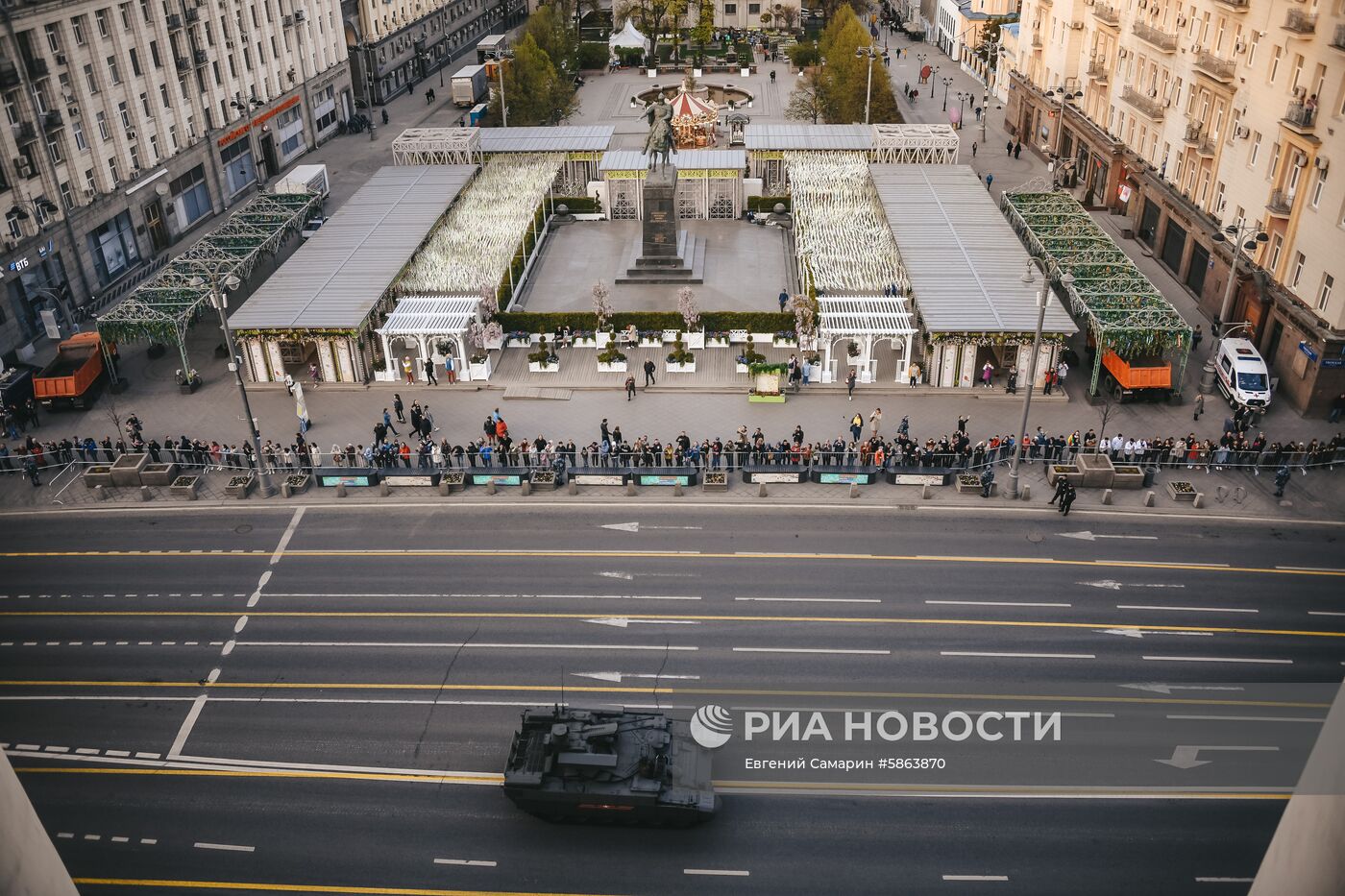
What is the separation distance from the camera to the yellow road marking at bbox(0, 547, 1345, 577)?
3538 centimetres

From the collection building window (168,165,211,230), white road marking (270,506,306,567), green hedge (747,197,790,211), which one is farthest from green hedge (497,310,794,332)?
building window (168,165,211,230)

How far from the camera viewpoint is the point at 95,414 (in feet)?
158

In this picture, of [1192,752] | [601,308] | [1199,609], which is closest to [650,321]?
[601,308]

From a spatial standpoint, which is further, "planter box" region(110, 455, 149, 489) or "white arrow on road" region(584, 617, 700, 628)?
"planter box" region(110, 455, 149, 489)

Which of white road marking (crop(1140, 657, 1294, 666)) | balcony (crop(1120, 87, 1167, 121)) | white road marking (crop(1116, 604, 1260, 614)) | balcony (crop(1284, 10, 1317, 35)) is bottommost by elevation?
white road marking (crop(1116, 604, 1260, 614))

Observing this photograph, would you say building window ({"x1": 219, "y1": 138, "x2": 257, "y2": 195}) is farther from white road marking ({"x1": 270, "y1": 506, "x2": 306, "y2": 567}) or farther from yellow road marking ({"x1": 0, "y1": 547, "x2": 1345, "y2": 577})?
yellow road marking ({"x1": 0, "y1": 547, "x2": 1345, "y2": 577})

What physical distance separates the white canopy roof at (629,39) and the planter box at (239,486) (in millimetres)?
88428

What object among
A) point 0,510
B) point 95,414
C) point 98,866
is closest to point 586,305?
point 95,414

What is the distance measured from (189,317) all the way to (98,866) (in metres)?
32.3

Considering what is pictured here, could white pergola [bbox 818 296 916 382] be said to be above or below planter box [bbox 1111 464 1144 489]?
above

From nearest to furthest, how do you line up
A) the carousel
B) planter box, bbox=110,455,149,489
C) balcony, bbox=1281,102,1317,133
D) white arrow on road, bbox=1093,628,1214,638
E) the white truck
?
white arrow on road, bbox=1093,628,1214,638
planter box, bbox=110,455,149,489
balcony, bbox=1281,102,1317,133
the carousel
the white truck

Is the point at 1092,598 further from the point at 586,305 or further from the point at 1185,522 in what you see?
the point at 586,305

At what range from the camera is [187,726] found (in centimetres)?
2948

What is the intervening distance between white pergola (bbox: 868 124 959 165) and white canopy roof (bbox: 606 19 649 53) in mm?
52899
